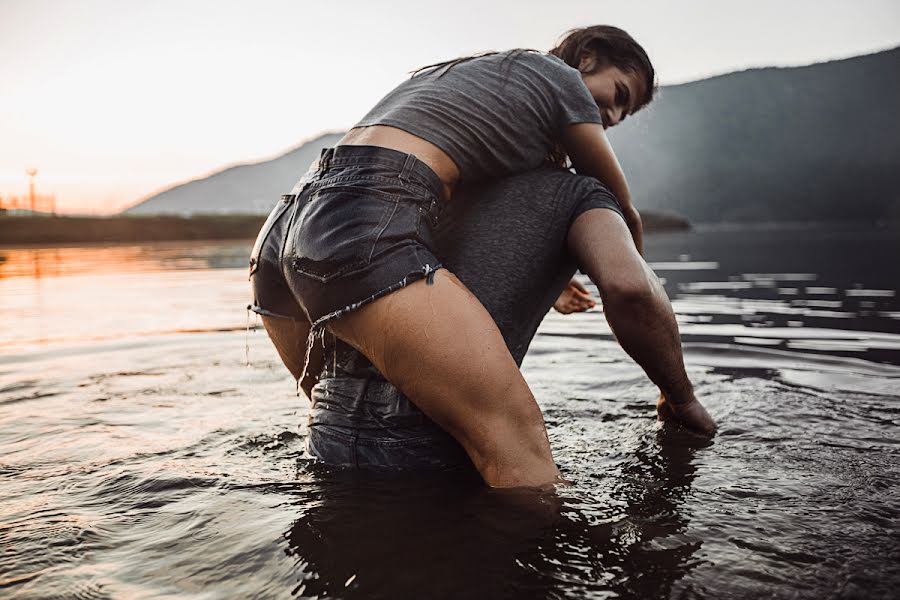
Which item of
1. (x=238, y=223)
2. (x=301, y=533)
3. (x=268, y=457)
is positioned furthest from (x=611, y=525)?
(x=238, y=223)

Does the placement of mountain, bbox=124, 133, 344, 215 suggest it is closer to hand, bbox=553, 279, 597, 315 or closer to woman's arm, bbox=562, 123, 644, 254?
hand, bbox=553, 279, 597, 315

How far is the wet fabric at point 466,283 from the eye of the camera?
1980 mm

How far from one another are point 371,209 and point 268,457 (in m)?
1.04

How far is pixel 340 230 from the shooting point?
5.58ft

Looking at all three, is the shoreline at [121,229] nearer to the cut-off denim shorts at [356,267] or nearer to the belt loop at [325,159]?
the cut-off denim shorts at [356,267]

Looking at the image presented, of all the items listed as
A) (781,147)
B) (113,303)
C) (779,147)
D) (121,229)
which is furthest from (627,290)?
(779,147)

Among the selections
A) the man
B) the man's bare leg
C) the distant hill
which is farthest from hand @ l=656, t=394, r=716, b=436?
the distant hill

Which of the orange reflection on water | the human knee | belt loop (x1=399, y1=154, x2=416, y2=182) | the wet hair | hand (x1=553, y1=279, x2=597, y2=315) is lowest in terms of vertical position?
the orange reflection on water

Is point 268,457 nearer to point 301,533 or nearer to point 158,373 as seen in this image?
point 301,533

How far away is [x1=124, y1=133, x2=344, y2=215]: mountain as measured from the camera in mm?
150750

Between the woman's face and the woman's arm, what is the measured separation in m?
0.40

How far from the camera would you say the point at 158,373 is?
3828mm

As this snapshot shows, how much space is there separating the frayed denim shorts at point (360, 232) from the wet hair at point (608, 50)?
103 cm

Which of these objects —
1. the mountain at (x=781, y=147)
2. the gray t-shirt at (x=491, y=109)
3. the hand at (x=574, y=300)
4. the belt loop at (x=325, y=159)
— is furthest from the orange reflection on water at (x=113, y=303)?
the mountain at (x=781, y=147)
